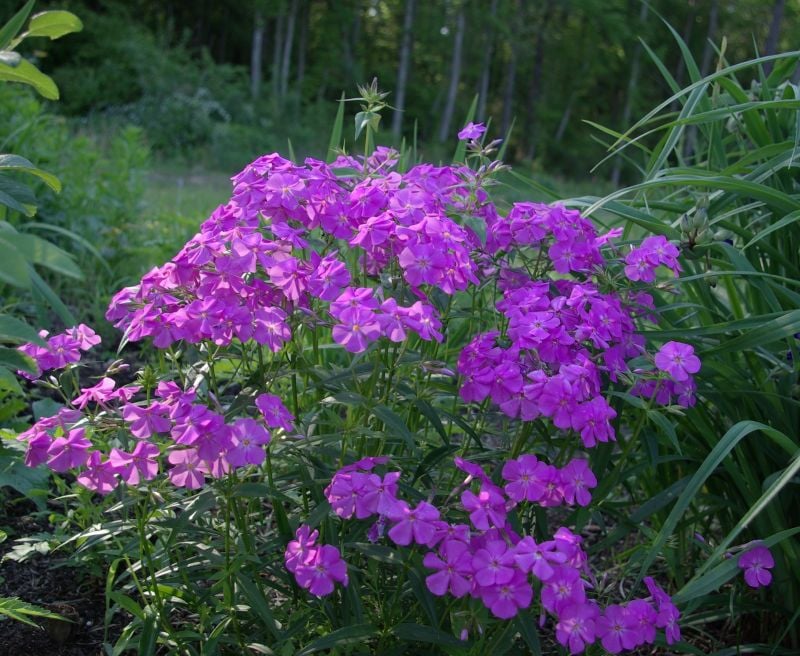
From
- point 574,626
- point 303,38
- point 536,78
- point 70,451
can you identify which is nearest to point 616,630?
point 574,626

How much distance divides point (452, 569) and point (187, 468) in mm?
381

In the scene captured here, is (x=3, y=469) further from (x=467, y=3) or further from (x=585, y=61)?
(x=585, y=61)

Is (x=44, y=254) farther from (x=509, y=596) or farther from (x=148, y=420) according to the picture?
(x=509, y=596)

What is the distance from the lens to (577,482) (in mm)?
1243

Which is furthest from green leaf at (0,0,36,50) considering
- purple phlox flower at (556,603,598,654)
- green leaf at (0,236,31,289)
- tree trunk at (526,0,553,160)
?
tree trunk at (526,0,553,160)

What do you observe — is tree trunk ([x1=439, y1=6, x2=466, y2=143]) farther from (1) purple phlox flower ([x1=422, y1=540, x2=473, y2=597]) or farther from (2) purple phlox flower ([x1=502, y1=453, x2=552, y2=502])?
(1) purple phlox flower ([x1=422, y1=540, x2=473, y2=597])

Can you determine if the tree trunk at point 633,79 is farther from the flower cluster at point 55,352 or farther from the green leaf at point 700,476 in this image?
the flower cluster at point 55,352

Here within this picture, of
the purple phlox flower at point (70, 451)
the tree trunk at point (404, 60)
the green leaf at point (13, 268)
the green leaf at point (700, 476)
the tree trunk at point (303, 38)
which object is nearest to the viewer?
the green leaf at point (13, 268)

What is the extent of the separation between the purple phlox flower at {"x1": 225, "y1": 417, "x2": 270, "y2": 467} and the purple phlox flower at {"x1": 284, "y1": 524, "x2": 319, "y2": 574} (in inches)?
5.2

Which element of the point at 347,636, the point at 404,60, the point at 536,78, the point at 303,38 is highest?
the point at 347,636

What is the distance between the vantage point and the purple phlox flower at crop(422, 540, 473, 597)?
113 centimetres

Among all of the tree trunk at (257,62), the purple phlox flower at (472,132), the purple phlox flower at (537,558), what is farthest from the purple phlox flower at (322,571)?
the tree trunk at (257,62)

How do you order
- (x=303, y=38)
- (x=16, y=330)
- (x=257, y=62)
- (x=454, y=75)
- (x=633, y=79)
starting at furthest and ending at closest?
(x=633, y=79), (x=303, y=38), (x=454, y=75), (x=257, y=62), (x=16, y=330)

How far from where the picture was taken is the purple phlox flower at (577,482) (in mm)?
1235
